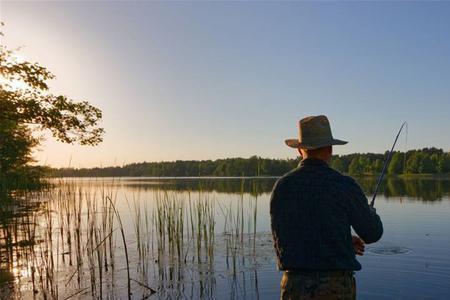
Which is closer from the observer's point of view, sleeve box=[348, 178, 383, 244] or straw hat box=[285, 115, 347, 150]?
sleeve box=[348, 178, 383, 244]

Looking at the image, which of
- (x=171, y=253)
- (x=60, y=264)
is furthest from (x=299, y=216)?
(x=60, y=264)

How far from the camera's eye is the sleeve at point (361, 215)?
2951mm

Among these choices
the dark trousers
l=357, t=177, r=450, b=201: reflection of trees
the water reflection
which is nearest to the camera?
the dark trousers

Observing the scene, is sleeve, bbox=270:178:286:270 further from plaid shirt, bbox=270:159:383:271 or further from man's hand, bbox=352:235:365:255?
man's hand, bbox=352:235:365:255

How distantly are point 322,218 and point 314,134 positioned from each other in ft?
2.21

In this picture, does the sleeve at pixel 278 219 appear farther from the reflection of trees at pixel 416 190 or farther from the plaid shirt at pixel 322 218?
the reflection of trees at pixel 416 190

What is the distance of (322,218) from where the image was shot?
2.98 metres

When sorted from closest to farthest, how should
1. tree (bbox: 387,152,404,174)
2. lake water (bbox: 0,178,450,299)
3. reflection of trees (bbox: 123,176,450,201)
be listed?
1. lake water (bbox: 0,178,450,299)
2. reflection of trees (bbox: 123,176,450,201)
3. tree (bbox: 387,152,404,174)

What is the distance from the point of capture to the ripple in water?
11.4 m

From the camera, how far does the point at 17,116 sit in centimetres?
1284

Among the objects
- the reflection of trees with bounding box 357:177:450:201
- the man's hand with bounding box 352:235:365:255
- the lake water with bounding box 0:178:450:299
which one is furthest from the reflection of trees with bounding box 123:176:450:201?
the man's hand with bounding box 352:235:365:255

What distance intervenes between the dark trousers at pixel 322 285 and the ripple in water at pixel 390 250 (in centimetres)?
900

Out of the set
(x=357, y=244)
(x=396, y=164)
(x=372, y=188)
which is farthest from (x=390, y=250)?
(x=396, y=164)

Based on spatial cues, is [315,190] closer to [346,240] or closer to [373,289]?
[346,240]
